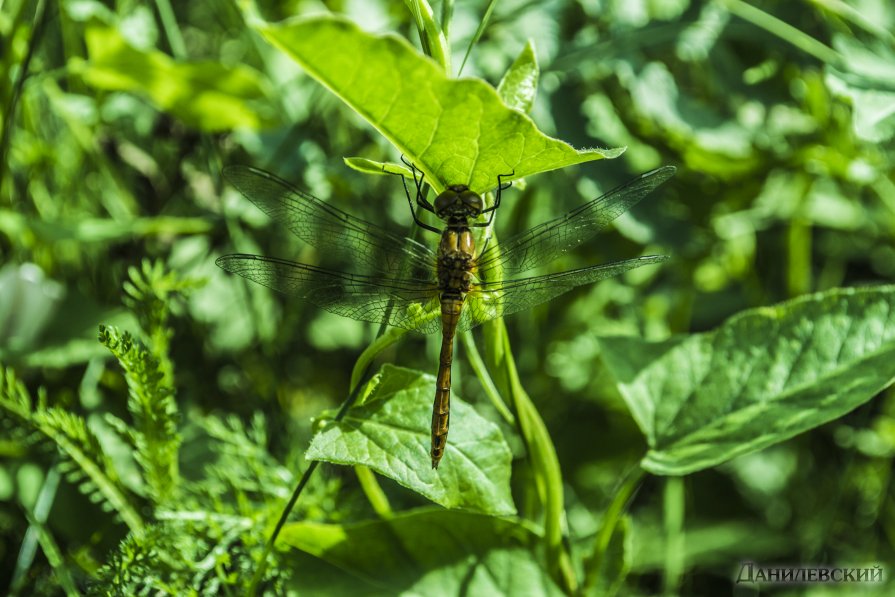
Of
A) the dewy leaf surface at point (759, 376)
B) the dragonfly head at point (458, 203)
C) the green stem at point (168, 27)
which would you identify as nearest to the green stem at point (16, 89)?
the green stem at point (168, 27)

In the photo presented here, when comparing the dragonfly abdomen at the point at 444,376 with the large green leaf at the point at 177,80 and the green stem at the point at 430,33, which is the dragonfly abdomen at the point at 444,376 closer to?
the green stem at the point at 430,33

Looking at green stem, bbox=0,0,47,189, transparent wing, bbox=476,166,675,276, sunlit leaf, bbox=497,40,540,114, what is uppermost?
green stem, bbox=0,0,47,189

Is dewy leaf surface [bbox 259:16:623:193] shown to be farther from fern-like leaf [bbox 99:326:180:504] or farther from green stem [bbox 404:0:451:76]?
fern-like leaf [bbox 99:326:180:504]

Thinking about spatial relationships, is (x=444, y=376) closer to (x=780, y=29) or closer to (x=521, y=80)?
(x=521, y=80)

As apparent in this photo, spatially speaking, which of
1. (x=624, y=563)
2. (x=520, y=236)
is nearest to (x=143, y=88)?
(x=520, y=236)

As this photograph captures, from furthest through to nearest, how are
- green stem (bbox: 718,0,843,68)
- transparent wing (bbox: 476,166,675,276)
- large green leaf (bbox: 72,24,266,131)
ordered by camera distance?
green stem (bbox: 718,0,843,68)
large green leaf (bbox: 72,24,266,131)
transparent wing (bbox: 476,166,675,276)

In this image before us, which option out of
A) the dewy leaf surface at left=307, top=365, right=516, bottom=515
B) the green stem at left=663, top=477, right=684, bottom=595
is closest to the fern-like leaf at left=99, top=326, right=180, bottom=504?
the dewy leaf surface at left=307, top=365, right=516, bottom=515
